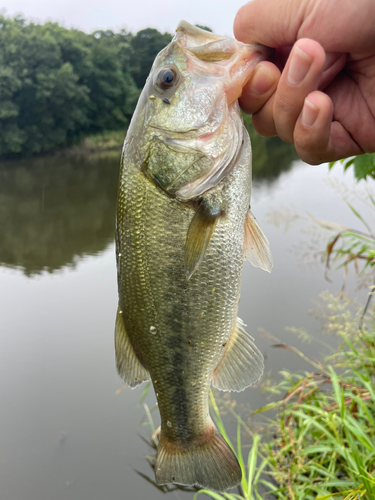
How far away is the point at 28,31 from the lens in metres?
32.2

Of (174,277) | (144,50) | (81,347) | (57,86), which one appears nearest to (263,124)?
(174,277)

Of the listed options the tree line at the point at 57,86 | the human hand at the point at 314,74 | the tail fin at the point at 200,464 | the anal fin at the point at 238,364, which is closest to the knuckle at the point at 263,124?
the human hand at the point at 314,74

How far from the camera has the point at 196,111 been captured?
1532 mm

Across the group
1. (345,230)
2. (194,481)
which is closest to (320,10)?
(194,481)

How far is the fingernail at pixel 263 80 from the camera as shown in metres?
1.56

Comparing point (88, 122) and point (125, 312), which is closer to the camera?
point (125, 312)

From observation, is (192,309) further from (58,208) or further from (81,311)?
(58,208)

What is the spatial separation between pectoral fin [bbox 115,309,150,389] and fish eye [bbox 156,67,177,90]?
3.20ft

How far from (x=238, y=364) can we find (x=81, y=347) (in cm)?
499

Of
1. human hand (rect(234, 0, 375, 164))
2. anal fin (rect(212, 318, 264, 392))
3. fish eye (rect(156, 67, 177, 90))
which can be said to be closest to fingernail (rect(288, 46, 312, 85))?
human hand (rect(234, 0, 375, 164))

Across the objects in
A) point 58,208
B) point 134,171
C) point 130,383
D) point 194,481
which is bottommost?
point 58,208

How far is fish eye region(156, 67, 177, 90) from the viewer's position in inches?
60.7

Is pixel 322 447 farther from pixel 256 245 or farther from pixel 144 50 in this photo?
pixel 144 50

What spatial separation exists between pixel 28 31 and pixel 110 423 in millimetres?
36403
